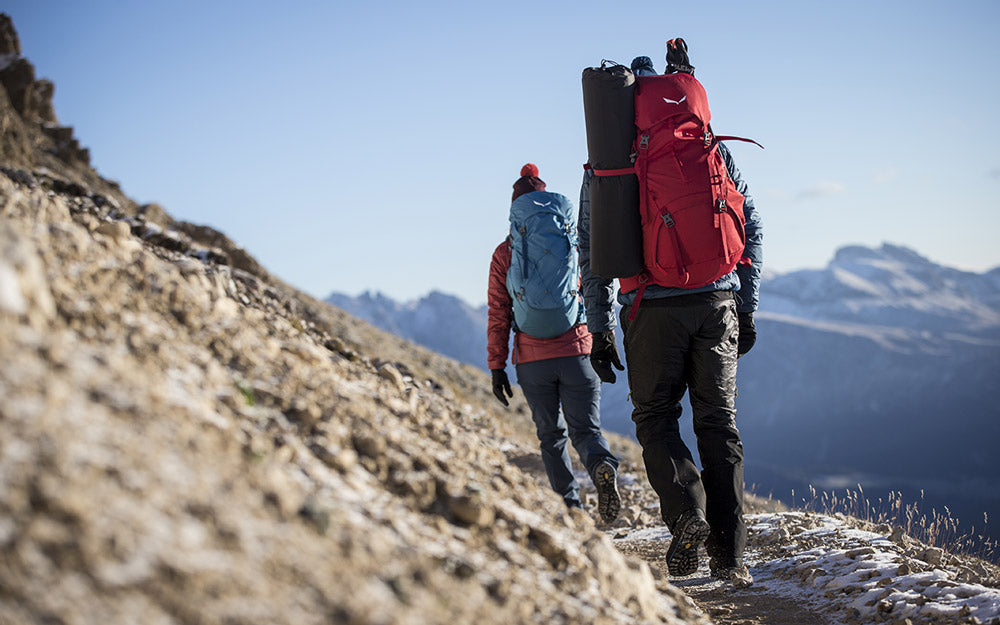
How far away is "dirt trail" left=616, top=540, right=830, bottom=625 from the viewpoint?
133 inches

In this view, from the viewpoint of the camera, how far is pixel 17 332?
1.79 m

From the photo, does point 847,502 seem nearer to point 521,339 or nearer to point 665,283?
point 521,339

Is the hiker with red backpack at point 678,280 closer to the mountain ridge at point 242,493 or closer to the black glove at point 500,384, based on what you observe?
the mountain ridge at point 242,493

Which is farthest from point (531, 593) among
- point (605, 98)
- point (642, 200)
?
point (605, 98)

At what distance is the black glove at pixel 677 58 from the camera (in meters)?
3.97

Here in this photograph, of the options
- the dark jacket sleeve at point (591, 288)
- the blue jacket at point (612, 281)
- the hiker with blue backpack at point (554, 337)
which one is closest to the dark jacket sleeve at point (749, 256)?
the blue jacket at point (612, 281)

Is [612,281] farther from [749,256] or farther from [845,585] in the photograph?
[845,585]

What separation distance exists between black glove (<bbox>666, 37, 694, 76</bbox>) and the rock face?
2.46m

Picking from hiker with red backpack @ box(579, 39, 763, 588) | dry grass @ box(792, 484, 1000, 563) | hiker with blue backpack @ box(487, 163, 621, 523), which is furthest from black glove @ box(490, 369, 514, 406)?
dry grass @ box(792, 484, 1000, 563)

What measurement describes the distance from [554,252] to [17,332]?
3458mm

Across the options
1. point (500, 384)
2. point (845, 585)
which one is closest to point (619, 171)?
point (500, 384)

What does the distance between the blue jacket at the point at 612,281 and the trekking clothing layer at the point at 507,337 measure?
0.57m

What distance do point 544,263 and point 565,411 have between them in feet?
3.56

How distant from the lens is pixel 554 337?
4.90m
